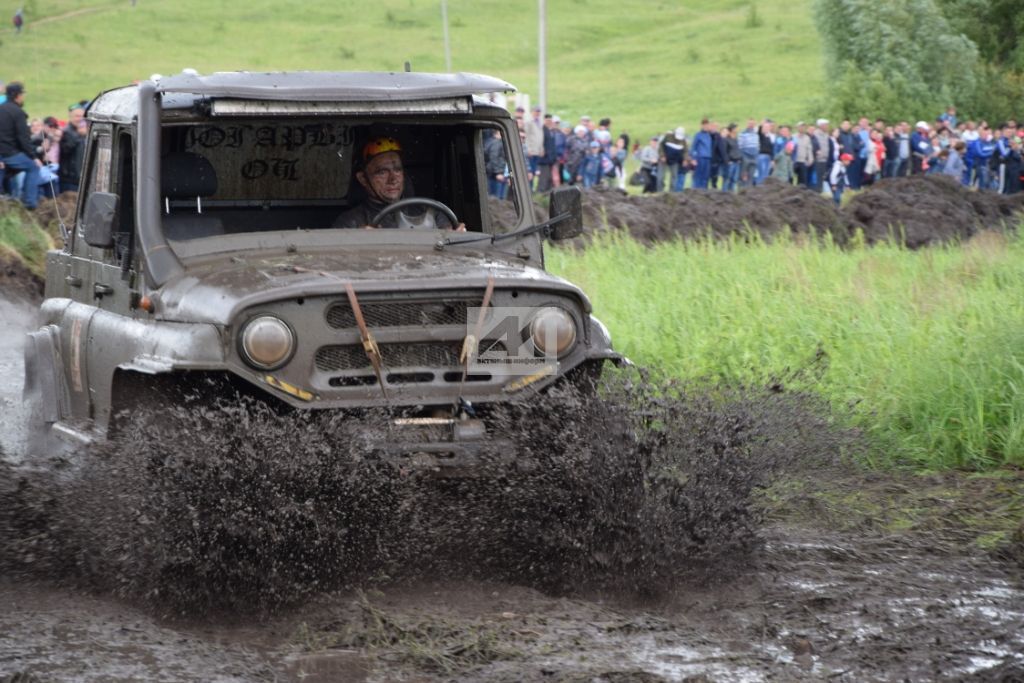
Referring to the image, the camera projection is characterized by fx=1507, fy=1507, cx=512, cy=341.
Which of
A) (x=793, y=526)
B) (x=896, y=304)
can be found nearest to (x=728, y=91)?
(x=896, y=304)

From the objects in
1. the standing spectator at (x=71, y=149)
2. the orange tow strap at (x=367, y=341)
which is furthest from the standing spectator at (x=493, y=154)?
the standing spectator at (x=71, y=149)

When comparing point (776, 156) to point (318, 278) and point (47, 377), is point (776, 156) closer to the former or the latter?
point (47, 377)

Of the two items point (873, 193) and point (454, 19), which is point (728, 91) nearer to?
point (454, 19)

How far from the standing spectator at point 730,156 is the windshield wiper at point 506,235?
932 inches

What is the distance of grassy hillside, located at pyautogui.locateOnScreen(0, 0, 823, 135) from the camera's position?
206 feet

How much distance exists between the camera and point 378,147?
7043 mm

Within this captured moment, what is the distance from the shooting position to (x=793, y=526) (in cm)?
694

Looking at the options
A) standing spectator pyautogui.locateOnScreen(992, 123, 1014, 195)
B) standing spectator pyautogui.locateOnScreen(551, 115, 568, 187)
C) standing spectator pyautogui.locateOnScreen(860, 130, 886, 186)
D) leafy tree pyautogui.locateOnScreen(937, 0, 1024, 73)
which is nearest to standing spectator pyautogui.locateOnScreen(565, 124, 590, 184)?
standing spectator pyautogui.locateOnScreen(551, 115, 568, 187)

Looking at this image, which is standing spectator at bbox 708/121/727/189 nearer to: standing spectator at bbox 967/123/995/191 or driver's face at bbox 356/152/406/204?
standing spectator at bbox 967/123/995/191

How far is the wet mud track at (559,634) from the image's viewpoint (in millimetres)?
4711

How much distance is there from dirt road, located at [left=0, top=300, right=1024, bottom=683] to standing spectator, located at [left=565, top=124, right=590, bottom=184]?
23.5 metres

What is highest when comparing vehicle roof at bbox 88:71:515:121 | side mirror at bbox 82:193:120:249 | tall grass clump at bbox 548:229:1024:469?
vehicle roof at bbox 88:71:515:121

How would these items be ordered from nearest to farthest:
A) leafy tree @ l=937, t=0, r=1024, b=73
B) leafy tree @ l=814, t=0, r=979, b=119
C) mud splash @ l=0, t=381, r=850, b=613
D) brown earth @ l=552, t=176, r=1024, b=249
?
1. mud splash @ l=0, t=381, r=850, b=613
2. brown earth @ l=552, t=176, r=1024, b=249
3. leafy tree @ l=814, t=0, r=979, b=119
4. leafy tree @ l=937, t=0, r=1024, b=73

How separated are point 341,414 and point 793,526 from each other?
→ 8.15 ft
